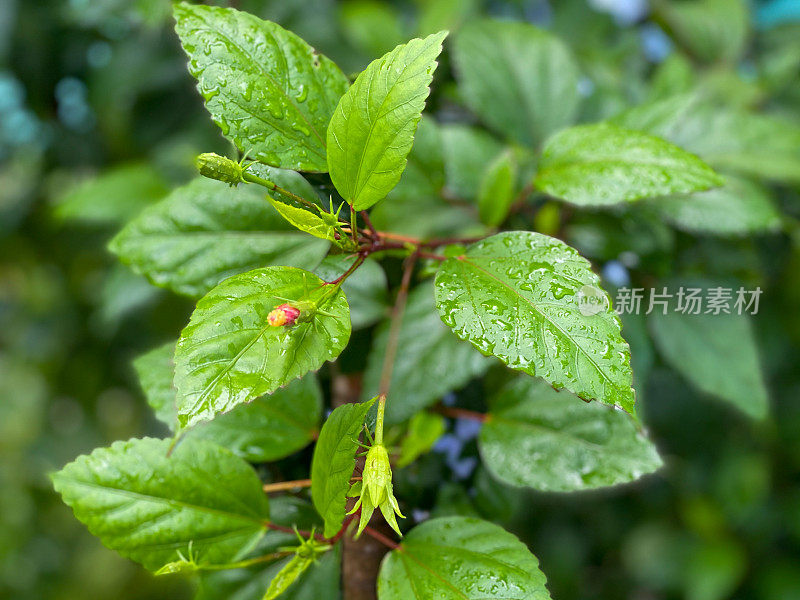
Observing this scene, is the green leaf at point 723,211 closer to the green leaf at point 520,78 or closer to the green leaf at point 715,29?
the green leaf at point 520,78

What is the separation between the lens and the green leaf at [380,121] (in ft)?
1.24

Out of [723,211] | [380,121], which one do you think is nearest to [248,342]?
[380,121]

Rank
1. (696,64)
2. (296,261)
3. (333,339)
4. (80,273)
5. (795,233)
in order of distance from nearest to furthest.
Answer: (333,339) → (296,261) → (795,233) → (696,64) → (80,273)

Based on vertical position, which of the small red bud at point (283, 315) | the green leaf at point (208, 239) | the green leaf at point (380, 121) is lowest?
the green leaf at point (208, 239)

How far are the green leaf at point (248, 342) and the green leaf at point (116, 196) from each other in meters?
0.62

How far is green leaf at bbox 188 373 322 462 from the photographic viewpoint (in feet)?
1.66

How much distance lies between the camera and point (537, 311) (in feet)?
1.25

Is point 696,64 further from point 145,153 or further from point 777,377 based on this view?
point 145,153

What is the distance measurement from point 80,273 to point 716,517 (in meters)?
1.46

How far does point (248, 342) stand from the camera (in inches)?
14.3

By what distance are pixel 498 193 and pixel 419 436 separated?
238 millimetres

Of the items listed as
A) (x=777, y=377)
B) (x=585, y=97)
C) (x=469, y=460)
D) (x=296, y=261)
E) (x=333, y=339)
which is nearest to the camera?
(x=333, y=339)

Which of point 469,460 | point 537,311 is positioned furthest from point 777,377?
point 537,311

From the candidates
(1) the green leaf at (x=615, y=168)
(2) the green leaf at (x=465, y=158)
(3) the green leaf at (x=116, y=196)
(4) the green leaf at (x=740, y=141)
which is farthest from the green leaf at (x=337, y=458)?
(3) the green leaf at (x=116, y=196)
